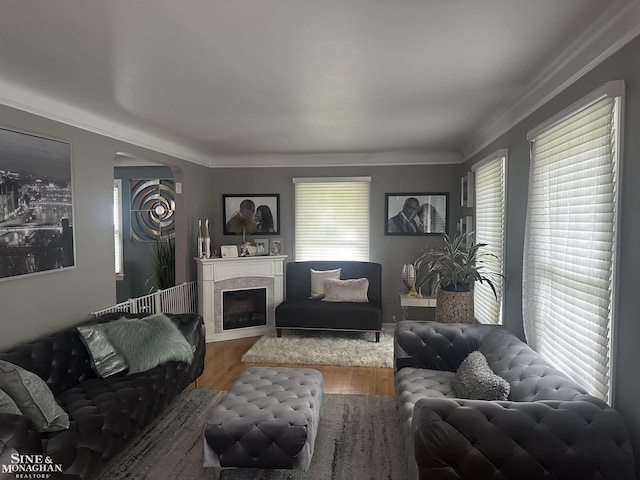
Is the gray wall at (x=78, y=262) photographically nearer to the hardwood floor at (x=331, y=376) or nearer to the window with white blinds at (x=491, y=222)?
the hardwood floor at (x=331, y=376)

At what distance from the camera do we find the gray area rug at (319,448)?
2547 mm

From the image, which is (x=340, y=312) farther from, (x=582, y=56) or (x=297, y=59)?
(x=582, y=56)

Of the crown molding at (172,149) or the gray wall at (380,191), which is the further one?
the gray wall at (380,191)

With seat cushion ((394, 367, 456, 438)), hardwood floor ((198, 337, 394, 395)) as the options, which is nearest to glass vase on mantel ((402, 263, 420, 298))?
hardwood floor ((198, 337, 394, 395))

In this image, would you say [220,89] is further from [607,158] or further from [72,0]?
[607,158]

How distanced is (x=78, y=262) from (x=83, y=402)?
4.29ft

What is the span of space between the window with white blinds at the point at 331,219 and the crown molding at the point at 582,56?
2.85m

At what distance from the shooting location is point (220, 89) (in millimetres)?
2857

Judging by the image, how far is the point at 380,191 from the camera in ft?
19.4

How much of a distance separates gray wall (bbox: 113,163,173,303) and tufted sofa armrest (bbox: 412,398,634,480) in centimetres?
545

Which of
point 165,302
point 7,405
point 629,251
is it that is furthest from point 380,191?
point 7,405

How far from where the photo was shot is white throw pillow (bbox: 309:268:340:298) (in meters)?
5.74

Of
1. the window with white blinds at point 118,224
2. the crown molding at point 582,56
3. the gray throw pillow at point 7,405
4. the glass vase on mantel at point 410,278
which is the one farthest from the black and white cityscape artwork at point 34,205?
the glass vase on mantel at point 410,278

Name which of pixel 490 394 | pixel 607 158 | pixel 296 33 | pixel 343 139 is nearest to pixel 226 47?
pixel 296 33
